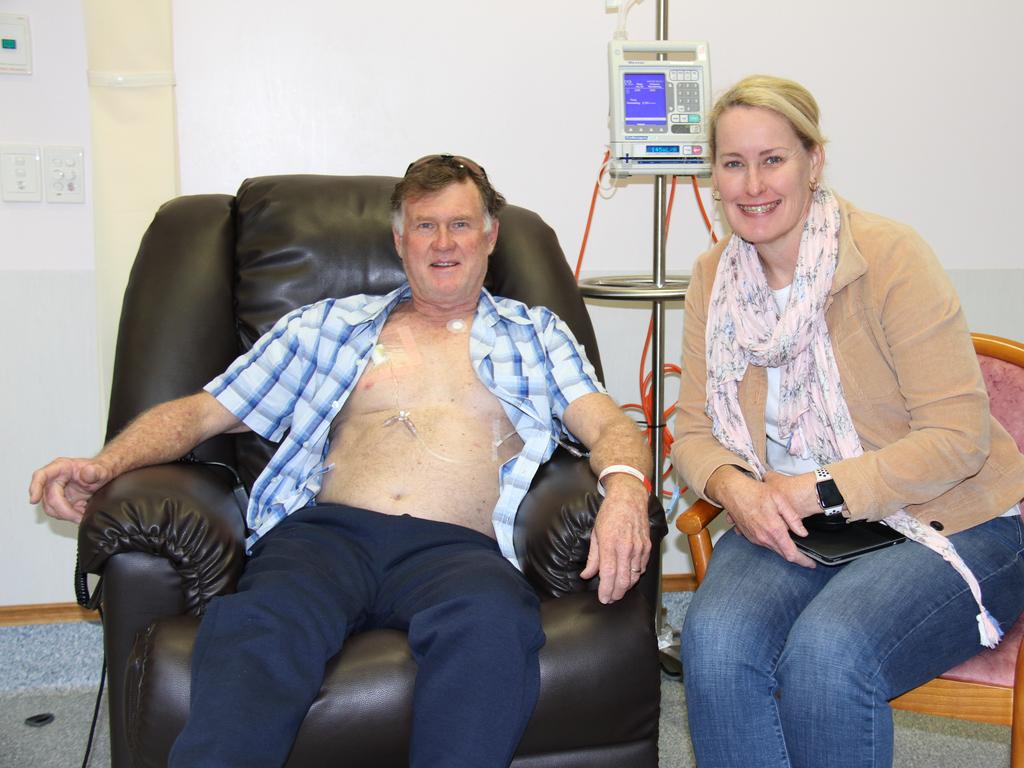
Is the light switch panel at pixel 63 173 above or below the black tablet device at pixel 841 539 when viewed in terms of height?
above

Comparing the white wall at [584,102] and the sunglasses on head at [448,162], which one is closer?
the sunglasses on head at [448,162]

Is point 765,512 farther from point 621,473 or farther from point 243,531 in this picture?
point 243,531

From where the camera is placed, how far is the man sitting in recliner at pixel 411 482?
1.35 meters

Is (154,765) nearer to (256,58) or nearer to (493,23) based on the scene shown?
(256,58)

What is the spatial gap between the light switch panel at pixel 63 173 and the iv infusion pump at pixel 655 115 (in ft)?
4.36

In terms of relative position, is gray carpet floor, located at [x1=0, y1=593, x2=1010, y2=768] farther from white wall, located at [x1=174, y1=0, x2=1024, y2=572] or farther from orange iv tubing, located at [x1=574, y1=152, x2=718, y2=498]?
white wall, located at [x1=174, y1=0, x2=1024, y2=572]

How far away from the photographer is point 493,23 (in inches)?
104

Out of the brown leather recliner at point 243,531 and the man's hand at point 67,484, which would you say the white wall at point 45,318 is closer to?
the brown leather recliner at point 243,531

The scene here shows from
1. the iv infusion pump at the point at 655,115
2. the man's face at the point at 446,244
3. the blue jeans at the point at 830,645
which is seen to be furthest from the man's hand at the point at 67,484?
the iv infusion pump at the point at 655,115

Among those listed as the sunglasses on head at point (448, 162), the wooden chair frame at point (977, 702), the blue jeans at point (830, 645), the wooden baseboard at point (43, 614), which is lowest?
the wooden baseboard at point (43, 614)

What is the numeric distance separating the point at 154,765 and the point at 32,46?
1855mm

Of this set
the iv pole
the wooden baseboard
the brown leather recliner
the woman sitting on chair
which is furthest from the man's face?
the wooden baseboard

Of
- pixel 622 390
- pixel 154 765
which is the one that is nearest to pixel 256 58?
pixel 622 390

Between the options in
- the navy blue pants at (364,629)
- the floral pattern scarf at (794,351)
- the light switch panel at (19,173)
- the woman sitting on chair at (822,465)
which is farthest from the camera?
the light switch panel at (19,173)
